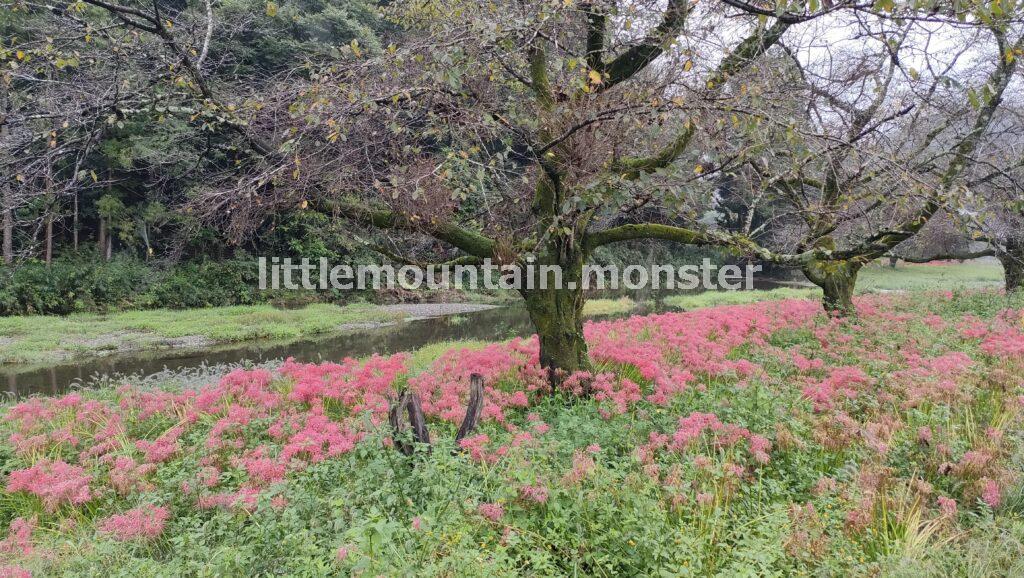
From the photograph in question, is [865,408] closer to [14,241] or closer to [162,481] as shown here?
[162,481]

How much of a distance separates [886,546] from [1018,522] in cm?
77

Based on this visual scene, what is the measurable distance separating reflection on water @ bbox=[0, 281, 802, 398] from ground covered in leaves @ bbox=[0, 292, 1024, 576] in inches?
168

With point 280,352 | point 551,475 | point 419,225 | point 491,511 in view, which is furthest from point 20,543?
point 280,352

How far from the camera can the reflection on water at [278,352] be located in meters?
10.4

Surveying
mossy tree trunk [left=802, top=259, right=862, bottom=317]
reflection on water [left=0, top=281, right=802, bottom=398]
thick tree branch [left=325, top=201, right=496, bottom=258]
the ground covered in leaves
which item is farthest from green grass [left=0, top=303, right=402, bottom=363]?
mossy tree trunk [left=802, top=259, right=862, bottom=317]

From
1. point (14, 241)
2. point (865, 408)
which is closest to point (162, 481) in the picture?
point (865, 408)

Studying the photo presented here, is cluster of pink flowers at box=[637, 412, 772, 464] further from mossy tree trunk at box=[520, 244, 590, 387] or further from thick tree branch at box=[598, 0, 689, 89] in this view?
thick tree branch at box=[598, 0, 689, 89]

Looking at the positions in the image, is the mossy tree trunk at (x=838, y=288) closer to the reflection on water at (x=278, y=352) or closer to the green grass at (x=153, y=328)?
the reflection on water at (x=278, y=352)

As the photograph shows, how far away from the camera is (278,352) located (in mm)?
13180

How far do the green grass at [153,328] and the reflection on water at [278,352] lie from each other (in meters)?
0.84

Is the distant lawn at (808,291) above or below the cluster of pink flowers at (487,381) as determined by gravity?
above

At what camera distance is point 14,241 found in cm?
1700

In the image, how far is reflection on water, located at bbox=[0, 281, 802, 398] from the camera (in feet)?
34.2

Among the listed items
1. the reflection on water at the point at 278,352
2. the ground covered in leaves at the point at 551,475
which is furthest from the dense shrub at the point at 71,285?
the ground covered in leaves at the point at 551,475
